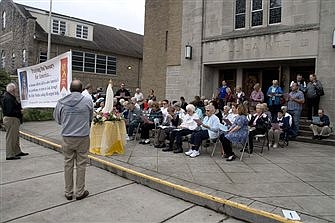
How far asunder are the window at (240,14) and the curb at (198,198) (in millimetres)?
11056

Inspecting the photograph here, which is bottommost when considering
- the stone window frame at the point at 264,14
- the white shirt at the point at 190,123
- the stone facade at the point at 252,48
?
the white shirt at the point at 190,123

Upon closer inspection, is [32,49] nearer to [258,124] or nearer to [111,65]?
[111,65]

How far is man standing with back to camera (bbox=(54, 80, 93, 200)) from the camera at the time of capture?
5133 millimetres

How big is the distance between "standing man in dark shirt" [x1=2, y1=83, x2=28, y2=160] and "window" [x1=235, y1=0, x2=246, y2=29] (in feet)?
36.9

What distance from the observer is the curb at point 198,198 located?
170 inches

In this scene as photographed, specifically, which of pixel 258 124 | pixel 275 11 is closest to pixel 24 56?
pixel 275 11

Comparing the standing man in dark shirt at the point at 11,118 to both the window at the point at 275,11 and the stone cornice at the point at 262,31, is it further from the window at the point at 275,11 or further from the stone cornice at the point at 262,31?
the window at the point at 275,11

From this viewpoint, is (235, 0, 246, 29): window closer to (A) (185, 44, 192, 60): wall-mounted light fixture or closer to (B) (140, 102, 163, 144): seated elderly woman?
(A) (185, 44, 192, 60): wall-mounted light fixture

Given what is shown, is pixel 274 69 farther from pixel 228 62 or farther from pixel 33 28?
pixel 33 28

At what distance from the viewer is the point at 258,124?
8.89 meters

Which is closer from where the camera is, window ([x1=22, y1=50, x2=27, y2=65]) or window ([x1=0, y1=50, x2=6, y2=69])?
window ([x1=22, y1=50, x2=27, y2=65])

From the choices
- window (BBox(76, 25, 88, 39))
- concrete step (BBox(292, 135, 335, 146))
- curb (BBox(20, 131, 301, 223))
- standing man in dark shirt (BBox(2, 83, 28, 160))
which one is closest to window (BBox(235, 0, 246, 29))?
concrete step (BBox(292, 135, 335, 146))

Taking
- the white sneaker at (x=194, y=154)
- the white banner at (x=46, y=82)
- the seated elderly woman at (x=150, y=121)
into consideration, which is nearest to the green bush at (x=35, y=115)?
the white banner at (x=46, y=82)

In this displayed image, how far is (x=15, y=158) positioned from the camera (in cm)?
804
